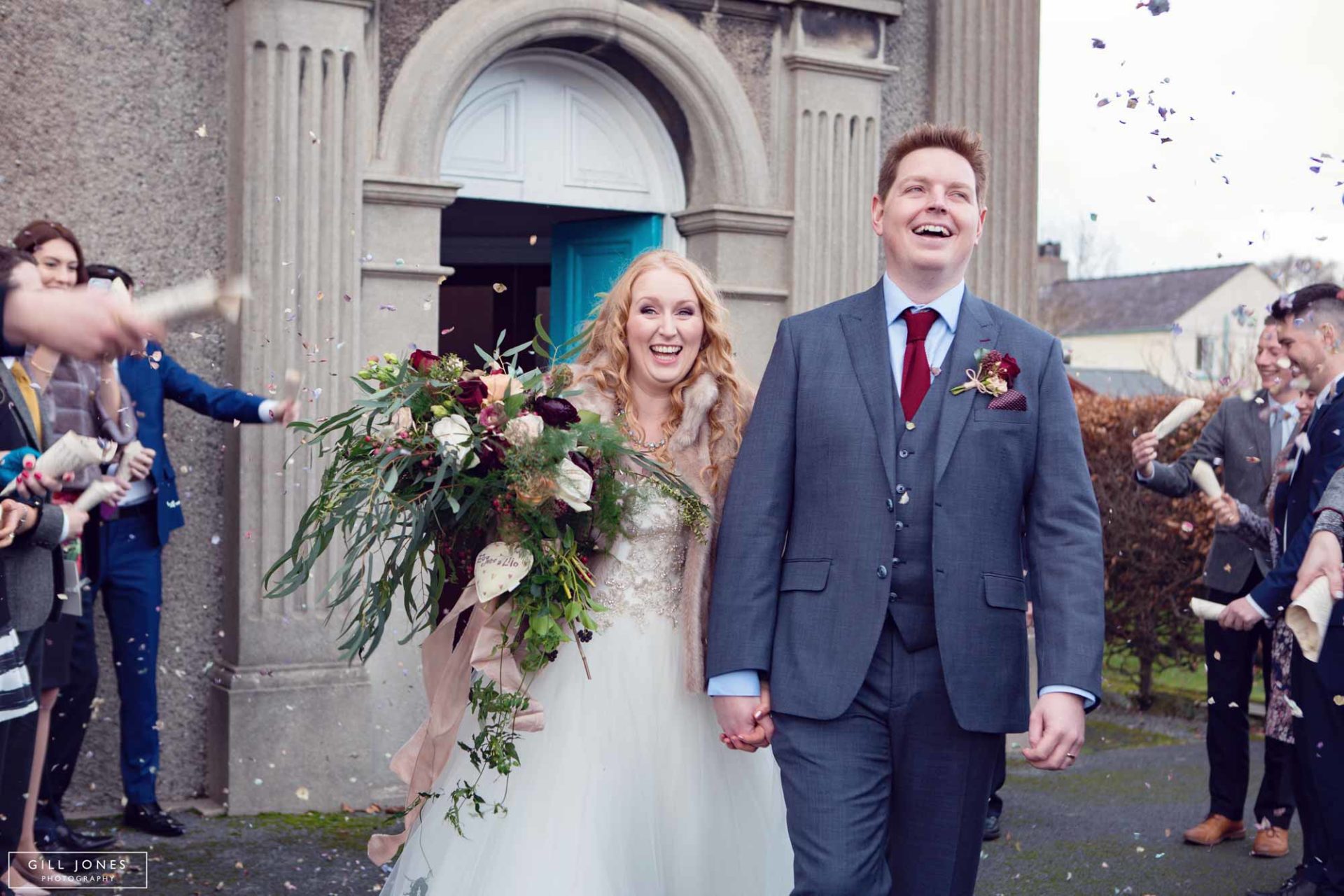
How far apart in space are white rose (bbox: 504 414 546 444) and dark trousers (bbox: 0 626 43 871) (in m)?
1.70

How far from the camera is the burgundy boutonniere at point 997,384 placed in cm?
348

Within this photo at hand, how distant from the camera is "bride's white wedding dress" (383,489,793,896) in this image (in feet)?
13.2

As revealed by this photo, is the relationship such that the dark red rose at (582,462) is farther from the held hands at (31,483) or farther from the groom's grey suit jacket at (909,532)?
the held hands at (31,483)

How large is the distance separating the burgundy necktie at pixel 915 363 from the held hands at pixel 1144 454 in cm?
288

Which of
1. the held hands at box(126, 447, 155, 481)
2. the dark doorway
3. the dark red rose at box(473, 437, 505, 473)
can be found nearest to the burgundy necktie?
the dark red rose at box(473, 437, 505, 473)

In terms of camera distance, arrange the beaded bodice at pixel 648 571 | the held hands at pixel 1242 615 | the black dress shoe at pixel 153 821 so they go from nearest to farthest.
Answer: the beaded bodice at pixel 648 571, the held hands at pixel 1242 615, the black dress shoe at pixel 153 821

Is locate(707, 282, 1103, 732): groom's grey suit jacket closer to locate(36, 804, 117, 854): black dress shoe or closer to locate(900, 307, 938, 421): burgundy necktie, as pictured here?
locate(900, 307, 938, 421): burgundy necktie

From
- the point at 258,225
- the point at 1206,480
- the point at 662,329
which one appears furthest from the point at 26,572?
the point at 1206,480

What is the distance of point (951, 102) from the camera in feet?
28.5

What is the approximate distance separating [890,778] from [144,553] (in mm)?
3879

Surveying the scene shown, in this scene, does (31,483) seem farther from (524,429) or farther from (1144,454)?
(1144,454)

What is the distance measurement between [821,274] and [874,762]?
512 centimetres

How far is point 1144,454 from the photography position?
6.27m

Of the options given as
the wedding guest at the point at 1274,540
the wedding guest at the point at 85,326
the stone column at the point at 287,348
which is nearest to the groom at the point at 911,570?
the wedding guest at the point at 85,326
